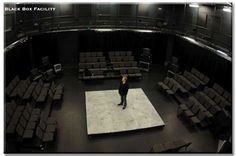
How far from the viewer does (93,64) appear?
1614 centimetres

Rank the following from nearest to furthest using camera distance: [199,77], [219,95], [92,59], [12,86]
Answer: [12,86]
[219,95]
[199,77]
[92,59]

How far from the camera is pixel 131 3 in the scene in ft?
59.8

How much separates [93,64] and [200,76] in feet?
23.4

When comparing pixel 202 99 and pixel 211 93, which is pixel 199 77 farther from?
pixel 202 99

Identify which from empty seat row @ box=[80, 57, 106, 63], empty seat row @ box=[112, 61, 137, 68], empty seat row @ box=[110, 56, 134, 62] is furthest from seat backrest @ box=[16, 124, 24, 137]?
empty seat row @ box=[110, 56, 134, 62]

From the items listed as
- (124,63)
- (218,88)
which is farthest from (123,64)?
(218,88)

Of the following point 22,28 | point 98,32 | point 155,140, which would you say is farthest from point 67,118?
point 98,32

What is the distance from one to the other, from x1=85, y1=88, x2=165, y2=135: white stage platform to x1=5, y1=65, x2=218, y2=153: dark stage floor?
0.26 m

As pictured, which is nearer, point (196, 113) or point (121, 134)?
point (121, 134)

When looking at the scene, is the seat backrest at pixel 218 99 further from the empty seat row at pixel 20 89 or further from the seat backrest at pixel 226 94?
the empty seat row at pixel 20 89

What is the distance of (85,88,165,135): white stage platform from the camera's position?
35.4ft

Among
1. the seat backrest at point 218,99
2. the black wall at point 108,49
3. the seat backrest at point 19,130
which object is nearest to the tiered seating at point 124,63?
the black wall at point 108,49

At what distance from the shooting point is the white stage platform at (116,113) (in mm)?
10789

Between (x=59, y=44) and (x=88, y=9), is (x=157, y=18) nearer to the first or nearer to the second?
(x=88, y=9)
